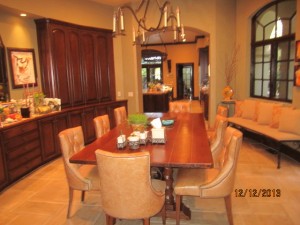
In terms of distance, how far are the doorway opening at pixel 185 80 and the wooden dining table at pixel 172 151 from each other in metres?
11.6

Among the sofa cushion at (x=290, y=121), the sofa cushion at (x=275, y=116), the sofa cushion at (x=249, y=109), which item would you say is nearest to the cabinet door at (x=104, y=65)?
the sofa cushion at (x=249, y=109)

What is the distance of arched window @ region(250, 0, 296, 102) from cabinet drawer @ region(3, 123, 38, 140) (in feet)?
15.8

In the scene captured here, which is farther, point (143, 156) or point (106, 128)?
point (106, 128)

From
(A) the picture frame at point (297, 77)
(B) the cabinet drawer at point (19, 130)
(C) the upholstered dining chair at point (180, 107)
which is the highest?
(A) the picture frame at point (297, 77)

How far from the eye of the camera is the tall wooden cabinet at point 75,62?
512 centimetres

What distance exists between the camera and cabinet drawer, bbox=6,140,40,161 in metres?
3.72

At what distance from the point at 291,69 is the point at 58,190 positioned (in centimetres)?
476

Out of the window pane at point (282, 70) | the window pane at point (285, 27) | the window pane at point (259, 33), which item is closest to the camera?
the window pane at point (285, 27)

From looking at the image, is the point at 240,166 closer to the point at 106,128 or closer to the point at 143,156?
the point at 106,128

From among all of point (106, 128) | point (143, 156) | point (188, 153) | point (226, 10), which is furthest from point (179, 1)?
point (143, 156)

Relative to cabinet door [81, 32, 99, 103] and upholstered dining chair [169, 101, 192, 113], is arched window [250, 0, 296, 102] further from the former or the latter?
cabinet door [81, 32, 99, 103]

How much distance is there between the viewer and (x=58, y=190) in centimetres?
360

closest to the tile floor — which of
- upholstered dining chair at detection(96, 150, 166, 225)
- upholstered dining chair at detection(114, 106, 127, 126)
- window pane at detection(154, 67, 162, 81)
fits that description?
upholstered dining chair at detection(96, 150, 166, 225)

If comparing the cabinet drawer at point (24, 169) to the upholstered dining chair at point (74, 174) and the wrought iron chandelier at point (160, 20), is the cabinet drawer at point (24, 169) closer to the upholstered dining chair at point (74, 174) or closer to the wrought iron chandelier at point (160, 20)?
the upholstered dining chair at point (74, 174)
